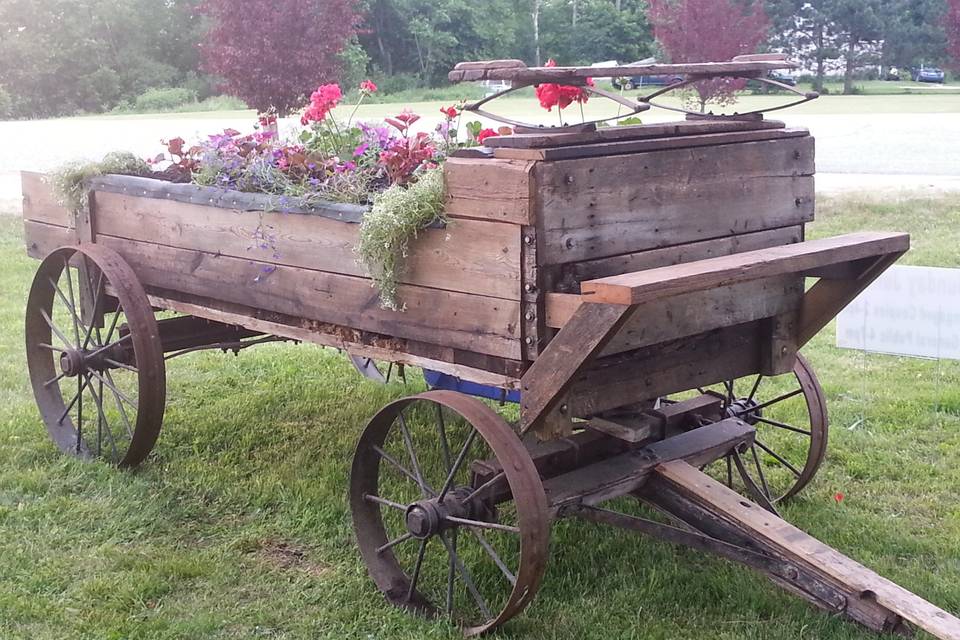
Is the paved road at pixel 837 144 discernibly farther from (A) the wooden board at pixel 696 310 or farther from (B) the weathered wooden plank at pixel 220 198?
A: (A) the wooden board at pixel 696 310

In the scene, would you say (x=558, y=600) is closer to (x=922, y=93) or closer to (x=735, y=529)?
(x=735, y=529)

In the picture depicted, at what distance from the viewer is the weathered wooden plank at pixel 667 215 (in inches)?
104

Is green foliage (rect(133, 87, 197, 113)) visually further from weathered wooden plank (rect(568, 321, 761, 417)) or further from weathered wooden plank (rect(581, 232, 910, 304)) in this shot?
weathered wooden plank (rect(581, 232, 910, 304))

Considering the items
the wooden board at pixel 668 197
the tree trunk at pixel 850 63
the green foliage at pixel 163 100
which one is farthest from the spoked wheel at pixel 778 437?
the tree trunk at pixel 850 63

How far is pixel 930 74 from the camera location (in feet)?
106

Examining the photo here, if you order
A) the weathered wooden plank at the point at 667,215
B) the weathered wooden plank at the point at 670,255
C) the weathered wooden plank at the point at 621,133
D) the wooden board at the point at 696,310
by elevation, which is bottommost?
the wooden board at the point at 696,310

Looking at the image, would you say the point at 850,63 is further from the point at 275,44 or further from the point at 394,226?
the point at 394,226

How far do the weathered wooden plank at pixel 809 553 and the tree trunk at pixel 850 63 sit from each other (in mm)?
29535

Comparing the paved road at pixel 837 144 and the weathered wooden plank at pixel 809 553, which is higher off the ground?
the paved road at pixel 837 144

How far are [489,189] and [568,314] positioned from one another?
393 mm

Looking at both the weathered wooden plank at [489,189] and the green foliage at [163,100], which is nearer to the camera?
the weathered wooden plank at [489,189]

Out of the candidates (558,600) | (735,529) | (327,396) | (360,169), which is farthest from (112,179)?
(735,529)

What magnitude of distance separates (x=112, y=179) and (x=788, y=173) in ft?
8.53

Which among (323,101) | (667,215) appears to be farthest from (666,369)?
(323,101)
